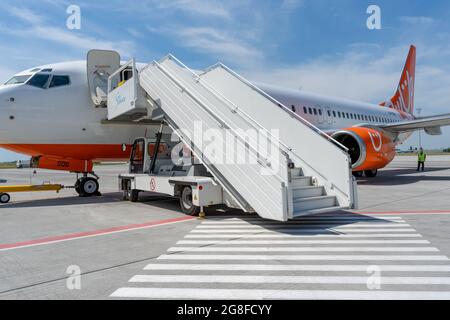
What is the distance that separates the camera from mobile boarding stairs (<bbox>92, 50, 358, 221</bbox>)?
6453mm

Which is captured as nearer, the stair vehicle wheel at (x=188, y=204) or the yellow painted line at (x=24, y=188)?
the stair vehicle wheel at (x=188, y=204)

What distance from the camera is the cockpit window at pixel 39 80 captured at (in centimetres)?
1013

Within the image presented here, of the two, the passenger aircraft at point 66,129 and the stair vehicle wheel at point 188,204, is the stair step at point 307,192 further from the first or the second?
the passenger aircraft at point 66,129

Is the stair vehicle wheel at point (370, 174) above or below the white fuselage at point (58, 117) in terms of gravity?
below

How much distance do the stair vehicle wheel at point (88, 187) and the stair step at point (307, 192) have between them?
7506mm

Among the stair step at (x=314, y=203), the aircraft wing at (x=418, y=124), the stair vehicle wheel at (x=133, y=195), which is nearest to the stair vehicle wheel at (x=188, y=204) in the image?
the stair step at (x=314, y=203)

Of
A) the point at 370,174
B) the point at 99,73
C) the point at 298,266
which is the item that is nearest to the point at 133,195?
the point at 99,73

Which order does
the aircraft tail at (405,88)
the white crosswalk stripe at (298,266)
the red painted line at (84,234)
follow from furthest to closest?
the aircraft tail at (405,88)
the red painted line at (84,234)
the white crosswalk stripe at (298,266)

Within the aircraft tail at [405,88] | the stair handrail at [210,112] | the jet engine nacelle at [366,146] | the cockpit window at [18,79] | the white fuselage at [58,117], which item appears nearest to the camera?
the stair handrail at [210,112]

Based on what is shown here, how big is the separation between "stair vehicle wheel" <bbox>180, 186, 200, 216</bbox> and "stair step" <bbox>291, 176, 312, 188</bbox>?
88.1 inches

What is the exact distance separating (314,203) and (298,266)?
8.98 feet

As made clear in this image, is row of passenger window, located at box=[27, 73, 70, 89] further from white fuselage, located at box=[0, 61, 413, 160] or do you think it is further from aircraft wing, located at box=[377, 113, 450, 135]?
aircraft wing, located at box=[377, 113, 450, 135]

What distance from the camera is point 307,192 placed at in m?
7.11

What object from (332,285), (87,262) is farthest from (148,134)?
(332,285)
